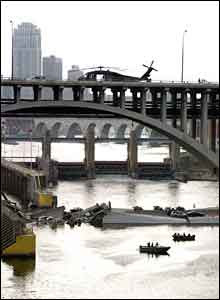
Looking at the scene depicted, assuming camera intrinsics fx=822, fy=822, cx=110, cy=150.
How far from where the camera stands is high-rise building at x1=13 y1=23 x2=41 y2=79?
80.0 ft

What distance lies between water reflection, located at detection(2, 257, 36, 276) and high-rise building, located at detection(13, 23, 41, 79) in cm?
538

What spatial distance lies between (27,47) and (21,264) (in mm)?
7946

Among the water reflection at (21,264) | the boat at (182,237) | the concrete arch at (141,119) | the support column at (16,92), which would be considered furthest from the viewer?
the boat at (182,237)

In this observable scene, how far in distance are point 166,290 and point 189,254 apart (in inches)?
175

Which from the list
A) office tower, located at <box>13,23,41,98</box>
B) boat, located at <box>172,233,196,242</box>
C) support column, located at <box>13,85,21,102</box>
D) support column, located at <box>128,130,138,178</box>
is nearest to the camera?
support column, located at <box>13,85,21,102</box>

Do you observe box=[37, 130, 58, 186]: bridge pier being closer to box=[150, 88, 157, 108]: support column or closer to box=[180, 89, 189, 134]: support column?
box=[150, 88, 157, 108]: support column

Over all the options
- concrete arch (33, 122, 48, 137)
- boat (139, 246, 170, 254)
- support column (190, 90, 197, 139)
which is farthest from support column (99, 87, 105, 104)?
concrete arch (33, 122, 48, 137)

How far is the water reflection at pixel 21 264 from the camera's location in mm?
19188

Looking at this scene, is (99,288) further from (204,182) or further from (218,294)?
(204,182)

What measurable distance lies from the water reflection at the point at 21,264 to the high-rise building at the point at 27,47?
5.38 meters

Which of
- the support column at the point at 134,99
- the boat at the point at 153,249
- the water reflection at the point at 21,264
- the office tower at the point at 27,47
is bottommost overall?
the water reflection at the point at 21,264

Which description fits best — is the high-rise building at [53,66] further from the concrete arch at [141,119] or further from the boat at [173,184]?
the concrete arch at [141,119]

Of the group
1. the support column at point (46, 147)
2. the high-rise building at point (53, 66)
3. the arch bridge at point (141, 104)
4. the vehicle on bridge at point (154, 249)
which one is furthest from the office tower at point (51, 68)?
the support column at point (46, 147)

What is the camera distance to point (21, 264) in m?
20.1
